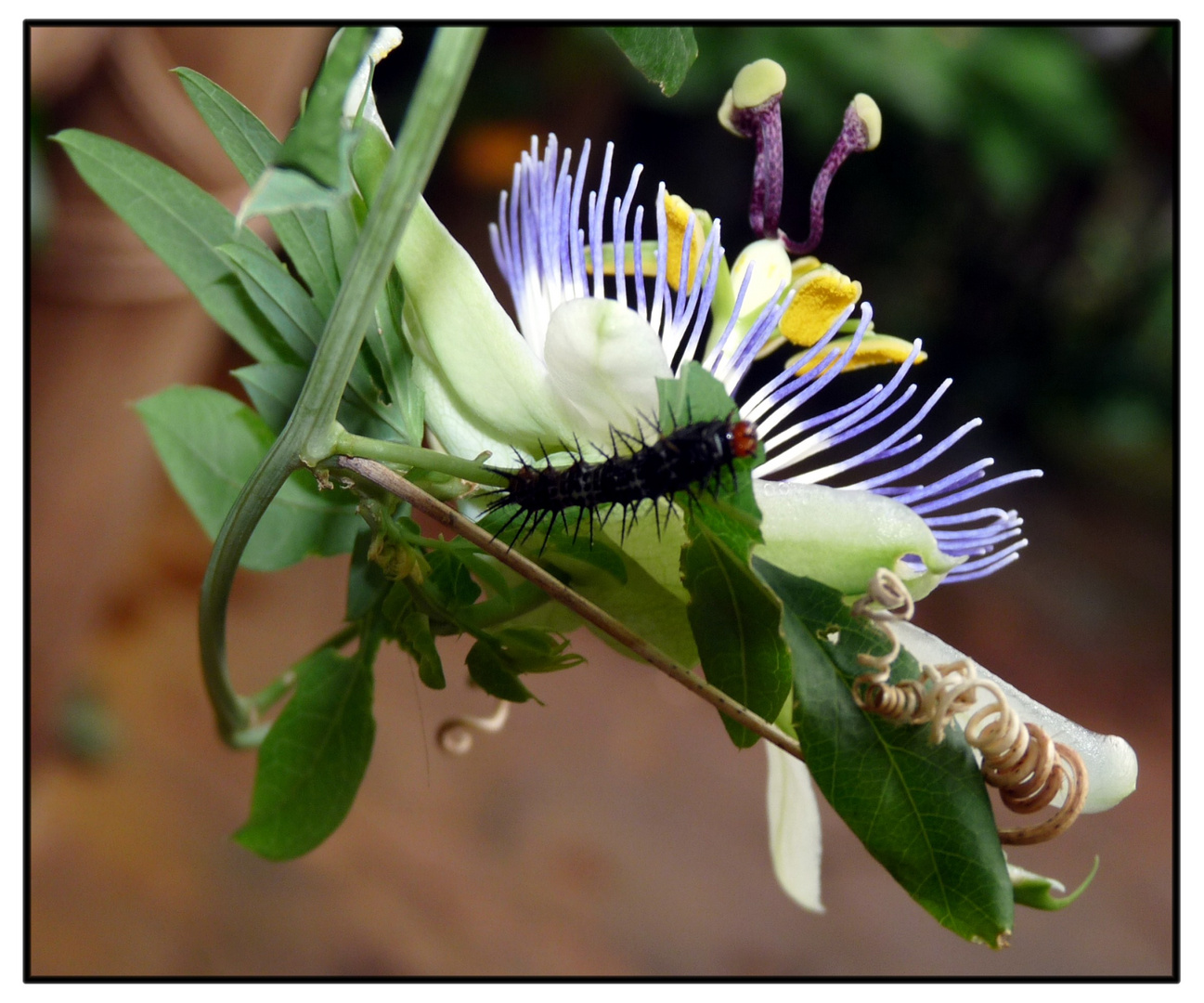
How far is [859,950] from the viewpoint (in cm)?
228

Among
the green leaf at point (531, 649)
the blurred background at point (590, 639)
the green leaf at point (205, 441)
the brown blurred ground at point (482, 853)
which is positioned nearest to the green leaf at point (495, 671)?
the green leaf at point (531, 649)

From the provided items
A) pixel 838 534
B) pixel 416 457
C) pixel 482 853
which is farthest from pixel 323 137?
pixel 482 853

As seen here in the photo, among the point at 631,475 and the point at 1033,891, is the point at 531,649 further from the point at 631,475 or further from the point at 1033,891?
the point at 1033,891

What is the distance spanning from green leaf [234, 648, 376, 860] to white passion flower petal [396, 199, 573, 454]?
0.60ft

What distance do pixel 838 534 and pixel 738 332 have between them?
15 centimetres

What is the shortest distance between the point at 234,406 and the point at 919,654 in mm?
421

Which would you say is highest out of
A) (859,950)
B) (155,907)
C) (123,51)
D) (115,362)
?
(123,51)

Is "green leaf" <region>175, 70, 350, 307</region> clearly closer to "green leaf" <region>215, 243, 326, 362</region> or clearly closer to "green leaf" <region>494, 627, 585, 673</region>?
"green leaf" <region>215, 243, 326, 362</region>

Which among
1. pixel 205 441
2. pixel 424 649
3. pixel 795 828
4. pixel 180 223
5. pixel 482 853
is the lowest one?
pixel 482 853

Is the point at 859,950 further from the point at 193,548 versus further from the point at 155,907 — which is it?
the point at 193,548

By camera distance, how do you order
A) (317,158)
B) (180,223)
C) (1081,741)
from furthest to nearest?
1. (180,223)
2. (1081,741)
3. (317,158)

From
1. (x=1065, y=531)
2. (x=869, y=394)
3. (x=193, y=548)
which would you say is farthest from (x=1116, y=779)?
(x=1065, y=531)

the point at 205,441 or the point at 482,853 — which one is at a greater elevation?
the point at 205,441

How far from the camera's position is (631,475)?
1.24 feet
